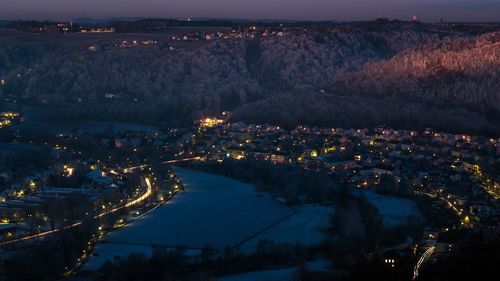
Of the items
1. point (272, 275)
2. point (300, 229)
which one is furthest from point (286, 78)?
point (272, 275)

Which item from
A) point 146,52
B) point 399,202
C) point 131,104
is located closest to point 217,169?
point 399,202

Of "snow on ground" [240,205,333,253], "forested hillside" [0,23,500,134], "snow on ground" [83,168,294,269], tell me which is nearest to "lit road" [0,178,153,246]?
"snow on ground" [83,168,294,269]

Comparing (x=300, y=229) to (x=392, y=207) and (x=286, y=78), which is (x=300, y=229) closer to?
(x=392, y=207)

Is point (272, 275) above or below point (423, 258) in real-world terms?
below

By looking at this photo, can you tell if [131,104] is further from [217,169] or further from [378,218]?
[378,218]

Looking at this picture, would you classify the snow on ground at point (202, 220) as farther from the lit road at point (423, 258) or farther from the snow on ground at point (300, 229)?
the lit road at point (423, 258)

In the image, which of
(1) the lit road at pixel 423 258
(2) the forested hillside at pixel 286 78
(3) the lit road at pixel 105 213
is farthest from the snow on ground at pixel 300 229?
(2) the forested hillside at pixel 286 78
